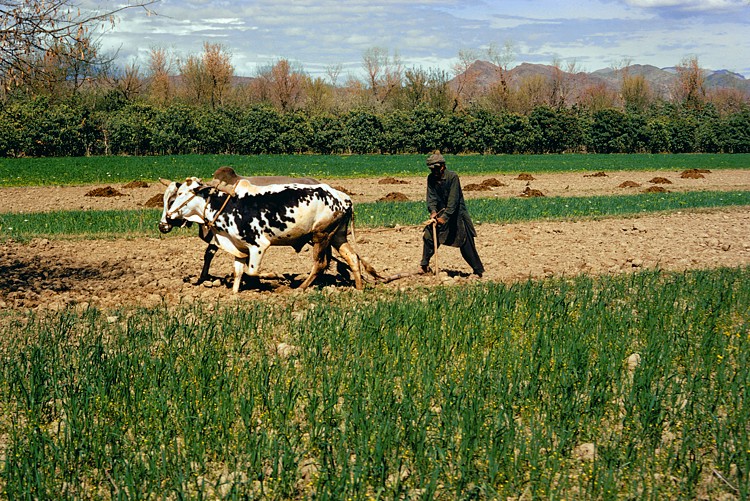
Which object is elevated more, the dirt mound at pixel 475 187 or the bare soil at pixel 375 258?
the dirt mound at pixel 475 187

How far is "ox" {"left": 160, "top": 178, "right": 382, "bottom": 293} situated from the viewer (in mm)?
10539

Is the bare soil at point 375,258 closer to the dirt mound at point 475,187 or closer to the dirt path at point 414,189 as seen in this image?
the dirt path at point 414,189

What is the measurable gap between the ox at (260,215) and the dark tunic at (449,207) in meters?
1.50

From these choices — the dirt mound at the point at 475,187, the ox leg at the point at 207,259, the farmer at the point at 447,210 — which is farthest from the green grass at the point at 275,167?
the farmer at the point at 447,210

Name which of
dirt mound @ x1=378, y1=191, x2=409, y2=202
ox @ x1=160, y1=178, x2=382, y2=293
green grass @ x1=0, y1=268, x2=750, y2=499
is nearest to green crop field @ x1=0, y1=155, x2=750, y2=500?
green grass @ x1=0, y1=268, x2=750, y2=499

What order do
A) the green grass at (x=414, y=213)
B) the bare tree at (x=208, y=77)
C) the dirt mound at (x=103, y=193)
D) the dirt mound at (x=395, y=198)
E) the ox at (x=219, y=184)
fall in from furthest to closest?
the bare tree at (x=208, y=77)
the dirt mound at (x=103, y=193)
the dirt mound at (x=395, y=198)
the green grass at (x=414, y=213)
the ox at (x=219, y=184)

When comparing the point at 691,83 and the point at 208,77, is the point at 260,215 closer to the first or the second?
the point at 208,77

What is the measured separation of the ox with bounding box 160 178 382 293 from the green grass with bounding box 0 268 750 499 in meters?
1.43

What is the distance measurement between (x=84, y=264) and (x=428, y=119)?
43840 mm

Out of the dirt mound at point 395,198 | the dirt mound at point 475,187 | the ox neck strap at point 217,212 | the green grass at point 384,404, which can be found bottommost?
the green grass at point 384,404

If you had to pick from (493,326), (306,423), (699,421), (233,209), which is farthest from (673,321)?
(233,209)

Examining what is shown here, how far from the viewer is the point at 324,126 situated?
2128 inches

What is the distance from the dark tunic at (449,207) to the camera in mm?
11641

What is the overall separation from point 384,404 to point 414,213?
13.8 m
